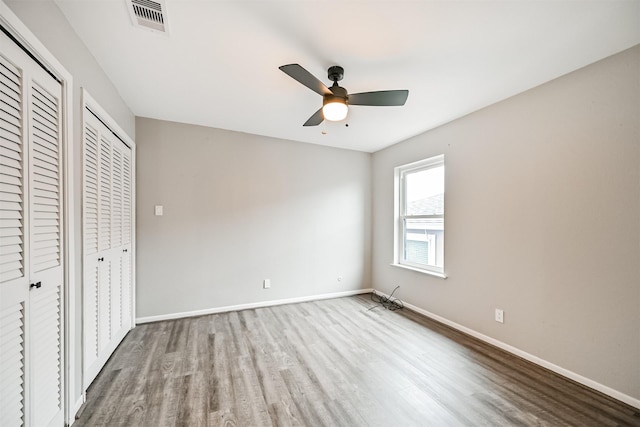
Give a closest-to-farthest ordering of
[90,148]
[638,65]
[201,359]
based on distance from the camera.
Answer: [638,65] → [90,148] → [201,359]

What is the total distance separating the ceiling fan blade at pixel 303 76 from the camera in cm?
159

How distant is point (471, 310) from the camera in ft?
9.16

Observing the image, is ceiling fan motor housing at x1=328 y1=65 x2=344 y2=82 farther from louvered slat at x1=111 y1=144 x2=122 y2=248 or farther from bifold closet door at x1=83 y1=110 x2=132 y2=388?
louvered slat at x1=111 y1=144 x2=122 y2=248

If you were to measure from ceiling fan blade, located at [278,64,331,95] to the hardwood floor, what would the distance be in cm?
220

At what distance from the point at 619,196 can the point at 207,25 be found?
9.86ft

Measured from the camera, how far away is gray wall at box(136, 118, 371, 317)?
311 cm

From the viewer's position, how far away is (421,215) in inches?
141

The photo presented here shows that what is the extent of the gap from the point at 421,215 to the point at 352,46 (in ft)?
8.07

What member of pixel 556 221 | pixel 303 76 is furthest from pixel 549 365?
pixel 303 76

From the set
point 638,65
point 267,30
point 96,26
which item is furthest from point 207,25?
point 638,65

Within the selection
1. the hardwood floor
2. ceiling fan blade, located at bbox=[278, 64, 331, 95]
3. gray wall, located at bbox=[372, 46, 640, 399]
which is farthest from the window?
ceiling fan blade, located at bbox=[278, 64, 331, 95]

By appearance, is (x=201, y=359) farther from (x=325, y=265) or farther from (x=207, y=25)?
(x=207, y=25)

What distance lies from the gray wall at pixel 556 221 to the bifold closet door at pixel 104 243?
3.41 m

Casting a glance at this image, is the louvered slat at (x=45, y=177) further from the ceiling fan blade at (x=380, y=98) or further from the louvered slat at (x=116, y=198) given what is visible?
the ceiling fan blade at (x=380, y=98)
